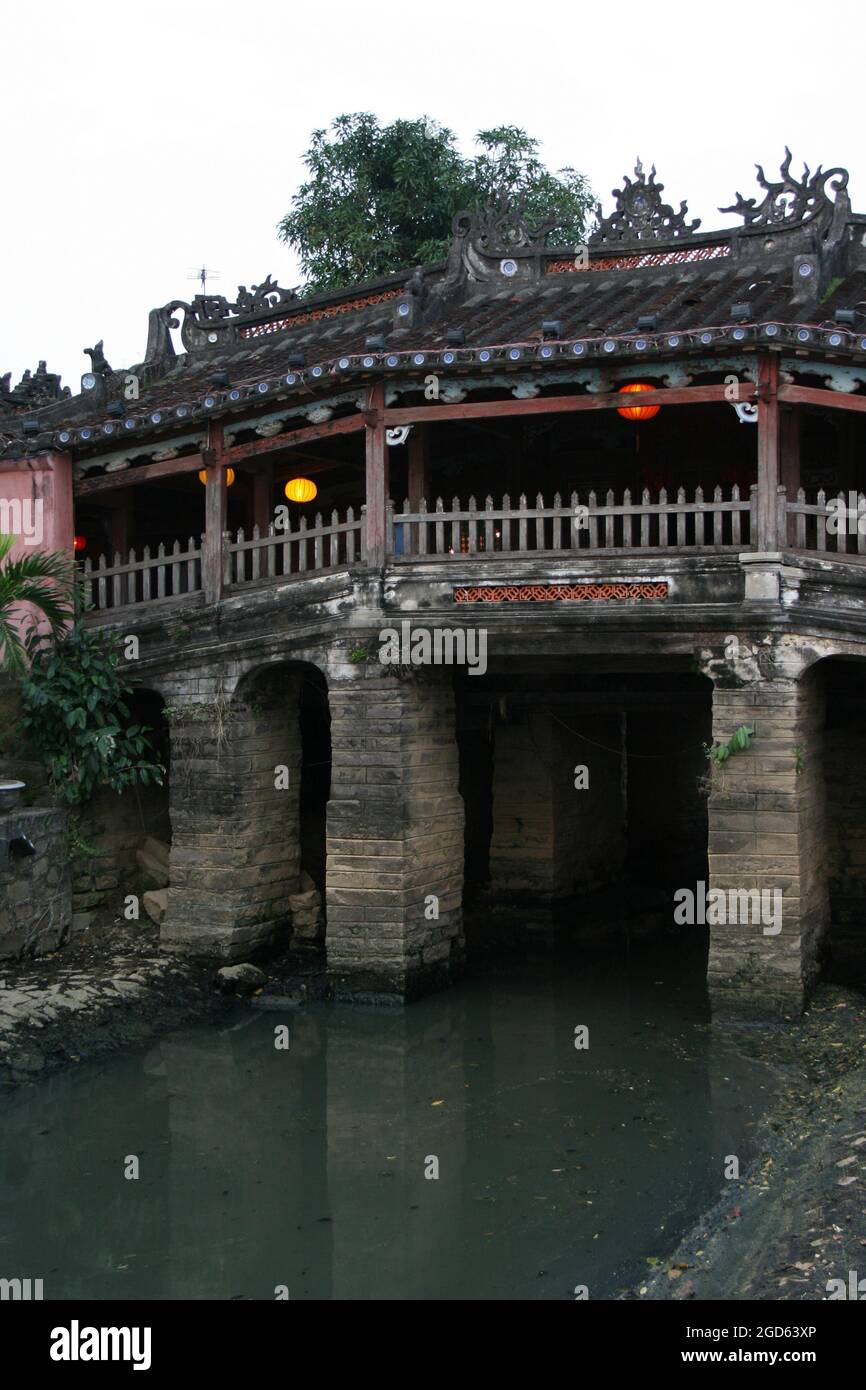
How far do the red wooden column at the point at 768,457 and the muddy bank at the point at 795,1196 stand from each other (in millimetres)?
4162

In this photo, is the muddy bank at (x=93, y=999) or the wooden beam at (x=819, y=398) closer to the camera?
the wooden beam at (x=819, y=398)

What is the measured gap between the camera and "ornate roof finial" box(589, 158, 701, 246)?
47.0ft

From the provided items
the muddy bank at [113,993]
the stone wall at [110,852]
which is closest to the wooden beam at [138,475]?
the stone wall at [110,852]

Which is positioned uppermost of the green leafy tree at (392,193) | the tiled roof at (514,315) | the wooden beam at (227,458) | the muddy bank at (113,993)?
the green leafy tree at (392,193)

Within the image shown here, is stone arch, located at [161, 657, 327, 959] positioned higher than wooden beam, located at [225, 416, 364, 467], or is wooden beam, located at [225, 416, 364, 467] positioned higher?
wooden beam, located at [225, 416, 364, 467]

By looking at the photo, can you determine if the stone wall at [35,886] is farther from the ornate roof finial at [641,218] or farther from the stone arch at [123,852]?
the ornate roof finial at [641,218]

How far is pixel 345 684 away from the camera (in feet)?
41.3

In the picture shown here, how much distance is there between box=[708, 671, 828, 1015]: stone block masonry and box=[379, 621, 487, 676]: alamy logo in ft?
7.39

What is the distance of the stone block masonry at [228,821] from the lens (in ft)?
43.9

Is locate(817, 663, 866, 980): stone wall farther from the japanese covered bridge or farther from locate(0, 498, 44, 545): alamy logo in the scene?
locate(0, 498, 44, 545): alamy logo

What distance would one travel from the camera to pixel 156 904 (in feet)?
46.3

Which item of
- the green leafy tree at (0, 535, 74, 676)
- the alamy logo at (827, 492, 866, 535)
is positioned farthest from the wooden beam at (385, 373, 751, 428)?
the green leafy tree at (0, 535, 74, 676)
